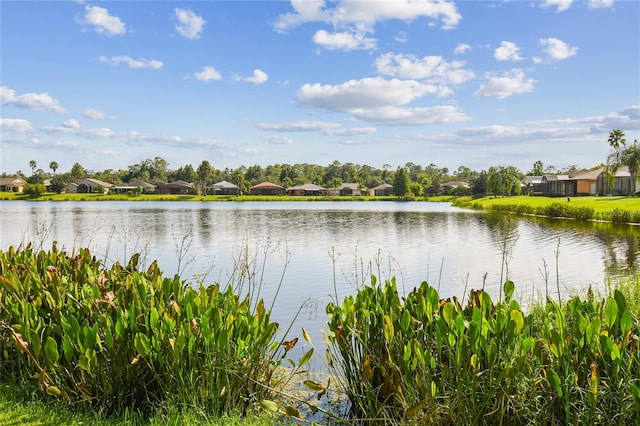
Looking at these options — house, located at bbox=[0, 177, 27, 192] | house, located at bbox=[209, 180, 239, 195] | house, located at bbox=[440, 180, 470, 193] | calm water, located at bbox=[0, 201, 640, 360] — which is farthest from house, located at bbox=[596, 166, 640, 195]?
house, located at bbox=[0, 177, 27, 192]

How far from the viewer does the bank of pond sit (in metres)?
4.30

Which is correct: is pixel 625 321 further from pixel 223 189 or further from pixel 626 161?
pixel 223 189

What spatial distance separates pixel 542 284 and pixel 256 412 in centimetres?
1259

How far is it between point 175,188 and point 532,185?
8083cm

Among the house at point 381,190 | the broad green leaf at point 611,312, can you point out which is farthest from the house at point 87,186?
the broad green leaf at point 611,312

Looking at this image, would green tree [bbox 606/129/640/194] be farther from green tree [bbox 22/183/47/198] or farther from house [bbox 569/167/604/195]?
green tree [bbox 22/183/47/198]

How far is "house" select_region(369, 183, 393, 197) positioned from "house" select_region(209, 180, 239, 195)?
34299 millimetres

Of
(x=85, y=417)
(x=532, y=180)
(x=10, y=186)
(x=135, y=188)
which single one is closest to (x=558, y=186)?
(x=532, y=180)

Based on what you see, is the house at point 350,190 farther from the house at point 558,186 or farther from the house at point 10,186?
the house at point 10,186

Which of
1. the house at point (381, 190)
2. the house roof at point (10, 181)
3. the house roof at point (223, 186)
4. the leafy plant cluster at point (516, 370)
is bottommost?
the leafy plant cluster at point (516, 370)

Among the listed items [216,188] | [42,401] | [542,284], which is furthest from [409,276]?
[216,188]

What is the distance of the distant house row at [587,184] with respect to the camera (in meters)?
77.1

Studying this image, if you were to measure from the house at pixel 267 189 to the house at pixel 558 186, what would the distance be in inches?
2366

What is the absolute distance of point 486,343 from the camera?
4359mm
